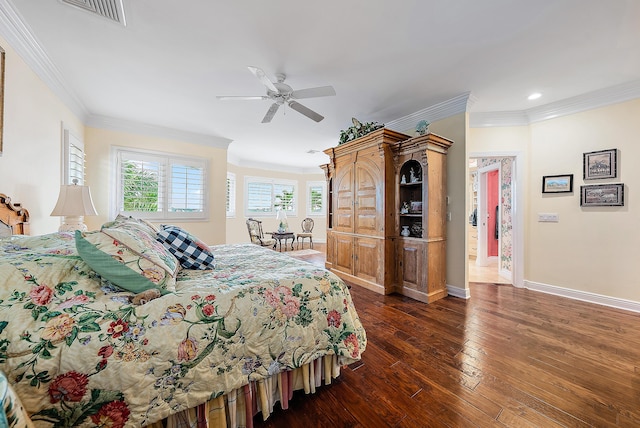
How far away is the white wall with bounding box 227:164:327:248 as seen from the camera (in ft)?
23.1

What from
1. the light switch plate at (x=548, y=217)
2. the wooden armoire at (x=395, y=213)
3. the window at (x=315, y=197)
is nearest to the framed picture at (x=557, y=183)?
the light switch plate at (x=548, y=217)

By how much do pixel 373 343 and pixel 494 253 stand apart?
4.60 metres

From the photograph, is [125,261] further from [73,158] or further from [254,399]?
[73,158]

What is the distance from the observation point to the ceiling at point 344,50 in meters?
1.81

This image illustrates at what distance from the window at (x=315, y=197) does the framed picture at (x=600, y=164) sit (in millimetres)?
6295

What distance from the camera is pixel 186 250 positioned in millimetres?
1744

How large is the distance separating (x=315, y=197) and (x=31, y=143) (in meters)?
6.81

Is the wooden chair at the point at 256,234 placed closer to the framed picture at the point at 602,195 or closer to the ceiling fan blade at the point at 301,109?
the ceiling fan blade at the point at 301,109

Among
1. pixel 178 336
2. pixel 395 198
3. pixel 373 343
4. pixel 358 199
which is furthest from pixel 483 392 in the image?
pixel 358 199

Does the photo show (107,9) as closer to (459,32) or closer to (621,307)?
(459,32)

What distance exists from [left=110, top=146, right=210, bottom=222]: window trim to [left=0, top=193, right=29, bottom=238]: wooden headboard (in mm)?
2082

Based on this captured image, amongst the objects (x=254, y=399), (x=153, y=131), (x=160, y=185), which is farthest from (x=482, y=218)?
(x=153, y=131)

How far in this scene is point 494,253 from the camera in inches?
207

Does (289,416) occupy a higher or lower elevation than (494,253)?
lower
